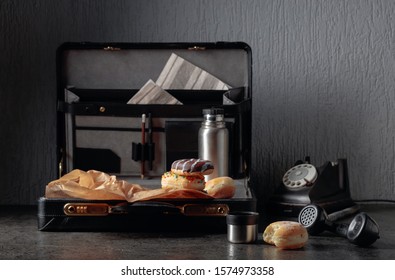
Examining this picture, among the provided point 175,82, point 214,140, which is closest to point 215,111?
point 214,140

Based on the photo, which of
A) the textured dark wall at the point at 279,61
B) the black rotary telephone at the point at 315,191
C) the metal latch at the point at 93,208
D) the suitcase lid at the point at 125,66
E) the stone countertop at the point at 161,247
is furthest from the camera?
the textured dark wall at the point at 279,61

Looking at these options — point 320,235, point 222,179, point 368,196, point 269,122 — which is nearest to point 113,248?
point 222,179

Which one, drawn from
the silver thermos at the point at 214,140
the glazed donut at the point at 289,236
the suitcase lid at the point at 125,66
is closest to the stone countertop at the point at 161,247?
the glazed donut at the point at 289,236

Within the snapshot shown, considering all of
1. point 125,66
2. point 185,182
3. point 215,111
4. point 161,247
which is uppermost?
point 125,66

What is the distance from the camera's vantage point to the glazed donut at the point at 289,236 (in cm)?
147

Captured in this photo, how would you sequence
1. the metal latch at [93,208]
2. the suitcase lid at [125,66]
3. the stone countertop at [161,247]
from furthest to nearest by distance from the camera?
the suitcase lid at [125,66], the metal latch at [93,208], the stone countertop at [161,247]

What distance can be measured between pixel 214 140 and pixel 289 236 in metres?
0.43

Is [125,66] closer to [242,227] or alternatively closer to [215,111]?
[215,111]

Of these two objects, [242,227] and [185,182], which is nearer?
[242,227]

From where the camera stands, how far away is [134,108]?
190 cm

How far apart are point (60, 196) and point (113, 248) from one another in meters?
0.20

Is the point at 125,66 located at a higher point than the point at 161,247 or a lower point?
higher

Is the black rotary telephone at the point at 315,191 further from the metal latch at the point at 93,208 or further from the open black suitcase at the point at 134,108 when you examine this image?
the metal latch at the point at 93,208

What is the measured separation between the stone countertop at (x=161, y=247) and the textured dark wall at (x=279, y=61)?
46 cm
